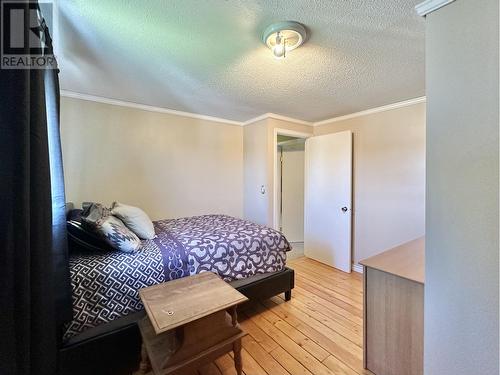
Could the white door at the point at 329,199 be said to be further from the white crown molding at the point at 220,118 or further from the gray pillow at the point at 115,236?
the gray pillow at the point at 115,236

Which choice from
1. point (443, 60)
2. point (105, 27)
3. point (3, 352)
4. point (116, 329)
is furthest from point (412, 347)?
point (105, 27)

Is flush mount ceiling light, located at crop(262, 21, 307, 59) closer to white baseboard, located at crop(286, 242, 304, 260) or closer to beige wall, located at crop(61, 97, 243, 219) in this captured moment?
beige wall, located at crop(61, 97, 243, 219)

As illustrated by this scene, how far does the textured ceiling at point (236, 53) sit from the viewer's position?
1262mm

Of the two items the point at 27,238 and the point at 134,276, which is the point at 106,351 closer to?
the point at 134,276

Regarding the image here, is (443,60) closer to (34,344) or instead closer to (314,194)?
(34,344)

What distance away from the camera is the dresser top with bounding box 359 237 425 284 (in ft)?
4.23

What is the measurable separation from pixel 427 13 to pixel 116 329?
2.52 m

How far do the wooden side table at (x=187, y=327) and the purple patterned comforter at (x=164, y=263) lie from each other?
20cm

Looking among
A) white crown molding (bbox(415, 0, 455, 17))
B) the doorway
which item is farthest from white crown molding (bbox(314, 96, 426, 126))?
white crown molding (bbox(415, 0, 455, 17))

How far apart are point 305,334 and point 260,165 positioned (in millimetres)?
2256

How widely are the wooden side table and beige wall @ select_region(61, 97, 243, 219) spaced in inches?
71.5

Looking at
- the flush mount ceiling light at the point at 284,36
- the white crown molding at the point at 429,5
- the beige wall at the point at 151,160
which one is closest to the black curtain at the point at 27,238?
the flush mount ceiling light at the point at 284,36

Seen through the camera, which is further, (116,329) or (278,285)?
(278,285)

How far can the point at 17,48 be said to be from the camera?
823mm
